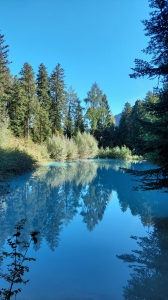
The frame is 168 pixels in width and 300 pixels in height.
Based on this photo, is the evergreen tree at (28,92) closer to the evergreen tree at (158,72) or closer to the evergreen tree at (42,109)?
the evergreen tree at (42,109)

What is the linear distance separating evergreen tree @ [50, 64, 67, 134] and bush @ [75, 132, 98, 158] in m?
3.66

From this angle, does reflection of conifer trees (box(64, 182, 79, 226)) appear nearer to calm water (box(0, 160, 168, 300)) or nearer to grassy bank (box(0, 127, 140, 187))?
calm water (box(0, 160, 168, 300))

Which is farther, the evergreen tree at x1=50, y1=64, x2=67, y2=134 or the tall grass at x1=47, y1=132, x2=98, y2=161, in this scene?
the evergreen tree at x1=50, y1=64, x2=67, y2=134

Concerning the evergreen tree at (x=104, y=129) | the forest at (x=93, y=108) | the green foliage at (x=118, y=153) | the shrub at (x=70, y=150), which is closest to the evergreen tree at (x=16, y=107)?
the forest at (x=93, y=108)

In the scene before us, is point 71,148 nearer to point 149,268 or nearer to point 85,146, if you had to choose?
point 85,146

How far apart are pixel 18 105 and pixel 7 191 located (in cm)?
1686

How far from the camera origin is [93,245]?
10.8 ft

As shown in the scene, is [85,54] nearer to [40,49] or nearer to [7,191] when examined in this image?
[40,49]

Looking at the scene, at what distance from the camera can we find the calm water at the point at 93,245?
2.16 metres

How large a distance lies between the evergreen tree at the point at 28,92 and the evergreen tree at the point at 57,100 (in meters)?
4.35

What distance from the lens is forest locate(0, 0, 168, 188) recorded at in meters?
3.62

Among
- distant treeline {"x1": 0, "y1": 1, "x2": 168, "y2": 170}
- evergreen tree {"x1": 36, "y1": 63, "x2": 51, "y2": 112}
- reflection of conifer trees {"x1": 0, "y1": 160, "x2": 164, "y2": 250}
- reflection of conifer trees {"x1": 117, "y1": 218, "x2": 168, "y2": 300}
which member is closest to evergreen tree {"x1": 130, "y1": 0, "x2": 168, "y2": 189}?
reflection of conifer trees {"x1": 117, "y1": 218, "x2": 168, "y2": 300}

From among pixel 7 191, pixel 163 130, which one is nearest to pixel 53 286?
pixel 163 130

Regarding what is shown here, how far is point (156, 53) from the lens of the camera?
3871 mm
